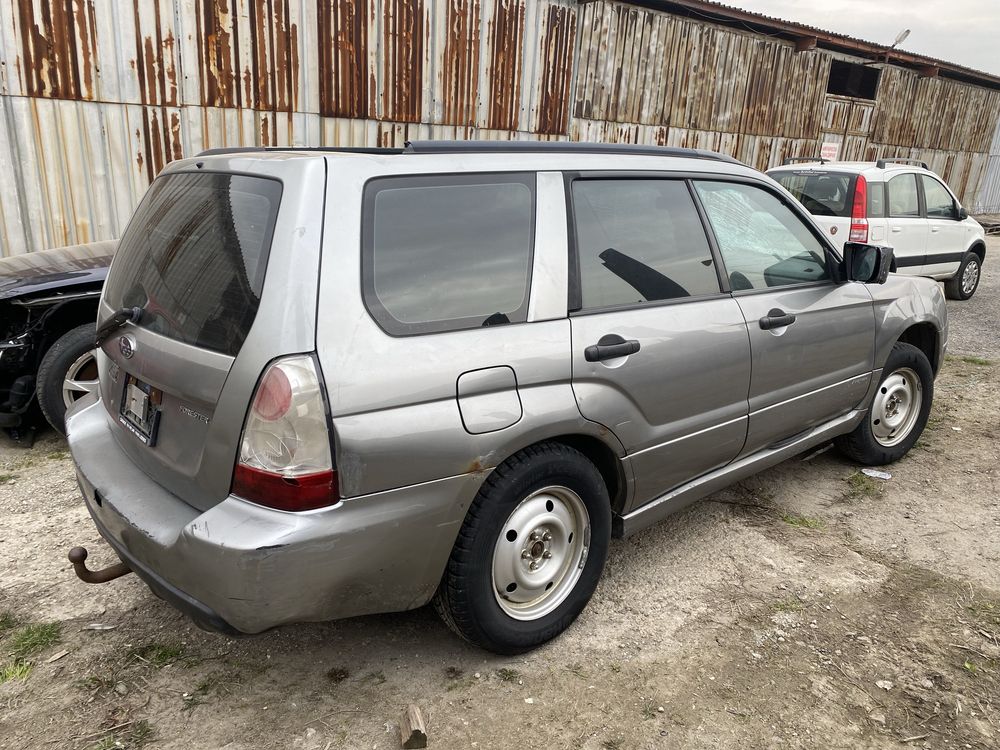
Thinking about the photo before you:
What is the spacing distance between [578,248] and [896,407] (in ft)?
9.32

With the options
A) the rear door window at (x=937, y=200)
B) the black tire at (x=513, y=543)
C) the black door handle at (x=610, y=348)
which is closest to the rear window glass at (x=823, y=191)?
the rear door window at (x=937, y=200)

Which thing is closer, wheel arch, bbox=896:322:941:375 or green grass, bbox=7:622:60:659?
green grass, bbox=7:622:60:659

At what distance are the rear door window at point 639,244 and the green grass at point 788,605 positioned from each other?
52.7 inches

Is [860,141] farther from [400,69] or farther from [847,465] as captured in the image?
[847,465]

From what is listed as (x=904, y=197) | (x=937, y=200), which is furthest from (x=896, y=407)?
(x=937, y=200)

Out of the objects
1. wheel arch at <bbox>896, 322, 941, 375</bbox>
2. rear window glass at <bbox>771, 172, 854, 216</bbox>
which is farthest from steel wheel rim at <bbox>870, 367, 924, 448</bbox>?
rear window glass at <bbox>771, 172, 854, 216</bbox>

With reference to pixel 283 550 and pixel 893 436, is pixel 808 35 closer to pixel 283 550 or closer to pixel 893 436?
pixel 893 436

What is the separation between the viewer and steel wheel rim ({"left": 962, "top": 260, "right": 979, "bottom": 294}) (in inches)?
386

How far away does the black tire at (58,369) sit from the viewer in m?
4.11

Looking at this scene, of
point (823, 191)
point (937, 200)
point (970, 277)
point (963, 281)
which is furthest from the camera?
point (970, 277)

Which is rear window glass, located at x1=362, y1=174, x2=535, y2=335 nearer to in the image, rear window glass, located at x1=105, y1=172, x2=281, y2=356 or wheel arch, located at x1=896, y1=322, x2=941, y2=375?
rear window glass, located at x1=105, y1=172, x2=281, y2=356

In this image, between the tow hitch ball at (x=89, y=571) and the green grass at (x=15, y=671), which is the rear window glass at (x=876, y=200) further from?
the green grass at (x=15, y=671)

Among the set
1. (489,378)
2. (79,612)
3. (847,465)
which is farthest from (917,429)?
(79,612)

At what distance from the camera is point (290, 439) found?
197cm
